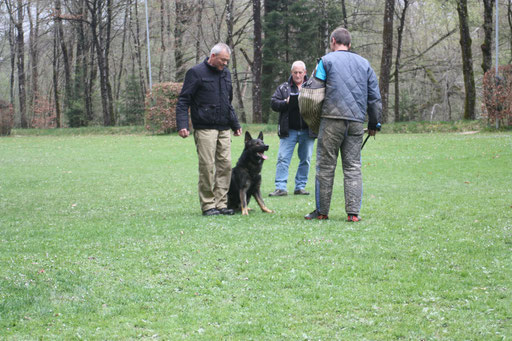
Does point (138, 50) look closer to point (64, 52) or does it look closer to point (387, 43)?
point (64, 52)

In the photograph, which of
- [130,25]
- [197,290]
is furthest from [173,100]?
[197,290]

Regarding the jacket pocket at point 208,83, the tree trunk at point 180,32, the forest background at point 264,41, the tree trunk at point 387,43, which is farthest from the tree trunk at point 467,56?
the jacket pocket at point 208,83

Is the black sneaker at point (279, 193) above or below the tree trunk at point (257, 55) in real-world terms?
below

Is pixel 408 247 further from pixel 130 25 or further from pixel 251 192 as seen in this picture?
pixel 130 25

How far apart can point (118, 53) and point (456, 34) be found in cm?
3141

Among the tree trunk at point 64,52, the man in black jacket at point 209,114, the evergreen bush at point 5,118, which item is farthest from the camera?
the tree trunk at point 64,52

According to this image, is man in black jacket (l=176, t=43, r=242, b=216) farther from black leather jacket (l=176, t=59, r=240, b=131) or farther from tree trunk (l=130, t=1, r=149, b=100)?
tree trunk (l=130, t=1, r=149, b=100)

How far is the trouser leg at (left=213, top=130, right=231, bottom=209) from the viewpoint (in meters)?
7.84

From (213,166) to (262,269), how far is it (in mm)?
3050

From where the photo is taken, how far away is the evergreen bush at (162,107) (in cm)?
2909

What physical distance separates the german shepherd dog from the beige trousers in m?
0.17

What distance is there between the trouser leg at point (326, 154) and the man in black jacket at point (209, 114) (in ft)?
5.13

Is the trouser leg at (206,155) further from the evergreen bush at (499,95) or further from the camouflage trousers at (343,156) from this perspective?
the evergreen bush at (499,95)

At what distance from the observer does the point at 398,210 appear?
782 centimetres
